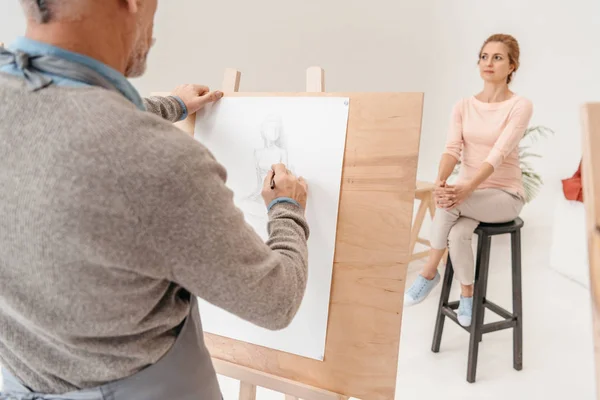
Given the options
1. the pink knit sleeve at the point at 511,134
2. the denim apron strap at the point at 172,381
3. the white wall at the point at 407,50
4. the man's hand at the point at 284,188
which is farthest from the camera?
the white wall at the point at 407,50

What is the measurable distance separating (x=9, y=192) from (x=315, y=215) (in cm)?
73

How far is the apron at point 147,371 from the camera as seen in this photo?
0.63m

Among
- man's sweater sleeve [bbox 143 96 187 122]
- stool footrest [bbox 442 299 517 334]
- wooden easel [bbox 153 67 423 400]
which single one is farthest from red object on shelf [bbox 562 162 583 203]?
man's sweater sleeve [bbox 143 96 187 122]

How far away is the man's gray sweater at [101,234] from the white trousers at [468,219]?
1.42 meters

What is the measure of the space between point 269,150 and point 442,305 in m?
1.32

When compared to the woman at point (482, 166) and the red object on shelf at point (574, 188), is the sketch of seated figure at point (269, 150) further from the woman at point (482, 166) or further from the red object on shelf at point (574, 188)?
the red object on shelf at point (574, 188)

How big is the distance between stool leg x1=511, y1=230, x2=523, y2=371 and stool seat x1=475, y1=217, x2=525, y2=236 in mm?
31

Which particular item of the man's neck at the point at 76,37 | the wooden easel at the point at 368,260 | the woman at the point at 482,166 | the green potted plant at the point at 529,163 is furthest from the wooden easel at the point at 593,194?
the green potted plant at the point at 529,163

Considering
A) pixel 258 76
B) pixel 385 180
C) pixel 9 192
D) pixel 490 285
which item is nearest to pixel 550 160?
pixel 490 285

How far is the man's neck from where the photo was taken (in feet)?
2.11

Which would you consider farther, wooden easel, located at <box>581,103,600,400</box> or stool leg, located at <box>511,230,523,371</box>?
stool leg, located at <box>511,230,523,371</box>

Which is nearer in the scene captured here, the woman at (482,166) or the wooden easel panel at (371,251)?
the wooden easel panel at (371,251)

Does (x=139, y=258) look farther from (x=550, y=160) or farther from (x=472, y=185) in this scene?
(x=550, y=160)

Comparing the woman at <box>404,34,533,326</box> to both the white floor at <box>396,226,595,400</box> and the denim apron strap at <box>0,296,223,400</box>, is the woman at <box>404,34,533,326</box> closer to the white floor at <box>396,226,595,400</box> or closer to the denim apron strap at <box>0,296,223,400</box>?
the white floor at <box>396,226,595,400</box>
